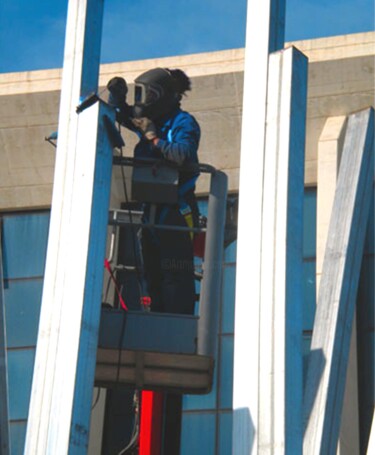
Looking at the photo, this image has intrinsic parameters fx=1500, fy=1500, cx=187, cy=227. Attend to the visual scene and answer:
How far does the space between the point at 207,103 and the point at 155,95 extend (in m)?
5.82

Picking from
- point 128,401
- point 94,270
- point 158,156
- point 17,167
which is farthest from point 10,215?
point 94,270

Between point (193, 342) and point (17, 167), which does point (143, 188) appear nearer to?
point (193, 342)

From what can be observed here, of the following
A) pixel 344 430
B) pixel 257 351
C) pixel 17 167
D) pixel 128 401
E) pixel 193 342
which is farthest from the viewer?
pixel 17 167

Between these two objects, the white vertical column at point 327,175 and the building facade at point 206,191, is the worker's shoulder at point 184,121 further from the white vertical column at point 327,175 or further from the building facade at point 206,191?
the white vertical column at point 327,175

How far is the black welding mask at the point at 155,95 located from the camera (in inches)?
446

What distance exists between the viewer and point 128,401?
1700 centimetres

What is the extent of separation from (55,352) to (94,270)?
1.82 feet

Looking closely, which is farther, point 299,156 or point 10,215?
point 10,215

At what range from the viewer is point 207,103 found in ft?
56.3

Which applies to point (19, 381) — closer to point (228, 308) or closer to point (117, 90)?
point (228, 308)

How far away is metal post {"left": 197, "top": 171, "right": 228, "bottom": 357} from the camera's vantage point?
10.5 m

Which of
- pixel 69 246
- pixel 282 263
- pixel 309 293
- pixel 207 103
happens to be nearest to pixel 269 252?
pixel 282 263

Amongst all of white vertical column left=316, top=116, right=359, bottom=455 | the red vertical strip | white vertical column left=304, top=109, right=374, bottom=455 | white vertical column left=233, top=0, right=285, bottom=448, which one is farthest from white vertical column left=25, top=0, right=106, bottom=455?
white vertical column left=316, top=116, right=359, bottom=455

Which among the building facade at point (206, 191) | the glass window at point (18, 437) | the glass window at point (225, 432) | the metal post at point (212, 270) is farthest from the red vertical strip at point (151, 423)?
the glass window at point (18, 437)
